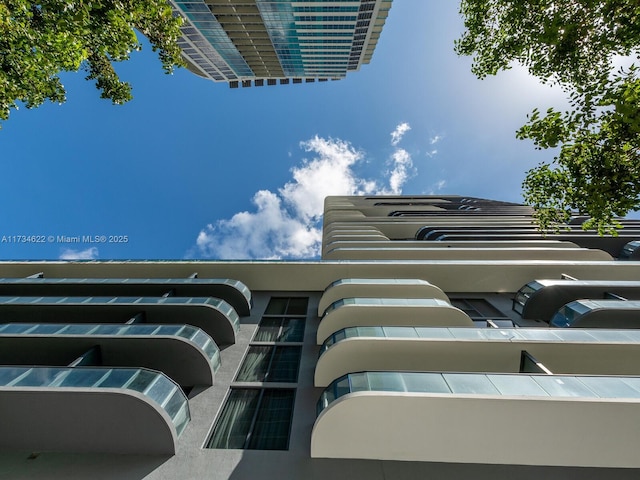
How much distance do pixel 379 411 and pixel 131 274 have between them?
17290 millimetres

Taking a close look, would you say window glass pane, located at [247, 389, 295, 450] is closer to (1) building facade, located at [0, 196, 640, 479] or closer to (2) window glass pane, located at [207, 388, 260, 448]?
(1) building facade, located at [0, 196, 640, 479]

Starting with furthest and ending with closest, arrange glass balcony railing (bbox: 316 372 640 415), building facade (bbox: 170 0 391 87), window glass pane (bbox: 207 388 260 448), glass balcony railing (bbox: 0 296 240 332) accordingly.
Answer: building facade (bbox: 170 0 391 87) < glass balcony railing (bbox: 0 296 240 332) < window glass pane (bbox: 207 388 260 448) < glass balcony railing (bbox: 316 372 640 415)

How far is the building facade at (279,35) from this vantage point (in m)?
46.5

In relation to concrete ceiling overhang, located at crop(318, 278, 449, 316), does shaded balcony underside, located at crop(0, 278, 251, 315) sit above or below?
below

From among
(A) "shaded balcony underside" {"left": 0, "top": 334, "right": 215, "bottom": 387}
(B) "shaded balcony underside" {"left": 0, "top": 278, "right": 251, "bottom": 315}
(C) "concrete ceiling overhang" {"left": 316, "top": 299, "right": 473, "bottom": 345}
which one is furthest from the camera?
(B) "shaded balcony underside" {"left": 0, "top": 278, "right": 251, "bottom": 315}

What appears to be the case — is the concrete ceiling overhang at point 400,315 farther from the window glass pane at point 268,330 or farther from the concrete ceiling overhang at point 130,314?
the concrete ceiling overhang at point 130,314

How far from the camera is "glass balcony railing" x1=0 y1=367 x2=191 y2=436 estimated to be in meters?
7.05

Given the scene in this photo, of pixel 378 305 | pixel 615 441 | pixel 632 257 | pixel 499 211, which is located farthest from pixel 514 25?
pixel 499 211

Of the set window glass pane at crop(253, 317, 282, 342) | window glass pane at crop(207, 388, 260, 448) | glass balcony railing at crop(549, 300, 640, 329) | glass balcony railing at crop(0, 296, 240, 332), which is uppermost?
glass balcony railing at crop(549, 300, 640, 329)

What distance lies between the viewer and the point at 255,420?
866 cm

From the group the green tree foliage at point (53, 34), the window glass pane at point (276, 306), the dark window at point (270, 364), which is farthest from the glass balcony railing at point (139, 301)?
the green tree foliage at point (53, 34)

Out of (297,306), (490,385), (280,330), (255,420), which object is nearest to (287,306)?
(297,306)

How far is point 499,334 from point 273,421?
7.74 meters

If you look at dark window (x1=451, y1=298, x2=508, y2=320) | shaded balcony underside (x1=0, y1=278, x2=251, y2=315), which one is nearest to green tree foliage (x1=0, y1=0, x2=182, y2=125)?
shaded balcony underside (x1=0, y1=278, x2=251, y2=315)
